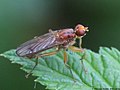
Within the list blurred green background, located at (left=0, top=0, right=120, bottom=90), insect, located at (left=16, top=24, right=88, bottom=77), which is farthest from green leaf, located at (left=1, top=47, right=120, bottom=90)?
blurred green background, located at (left=0, top=0, right=120, bottom=90)

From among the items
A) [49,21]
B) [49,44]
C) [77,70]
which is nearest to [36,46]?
[49,44]

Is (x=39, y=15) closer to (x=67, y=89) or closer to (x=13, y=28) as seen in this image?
(x=13, y=28)

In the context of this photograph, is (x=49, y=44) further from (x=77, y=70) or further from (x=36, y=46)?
(x=77, y=70)

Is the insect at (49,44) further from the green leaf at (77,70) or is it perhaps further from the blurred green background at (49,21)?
the blurred green background at (49,21)

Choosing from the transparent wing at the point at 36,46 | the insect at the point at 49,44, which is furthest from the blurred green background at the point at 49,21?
the transparent wing at the point at 36,46

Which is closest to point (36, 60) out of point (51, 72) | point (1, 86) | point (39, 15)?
point (51, 72)

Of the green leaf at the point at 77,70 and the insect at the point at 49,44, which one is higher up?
the insect at the point at 49,44

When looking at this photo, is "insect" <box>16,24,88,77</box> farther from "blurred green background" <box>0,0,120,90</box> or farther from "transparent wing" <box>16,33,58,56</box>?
"blurred green background" <box>0,0,120,90</box>
